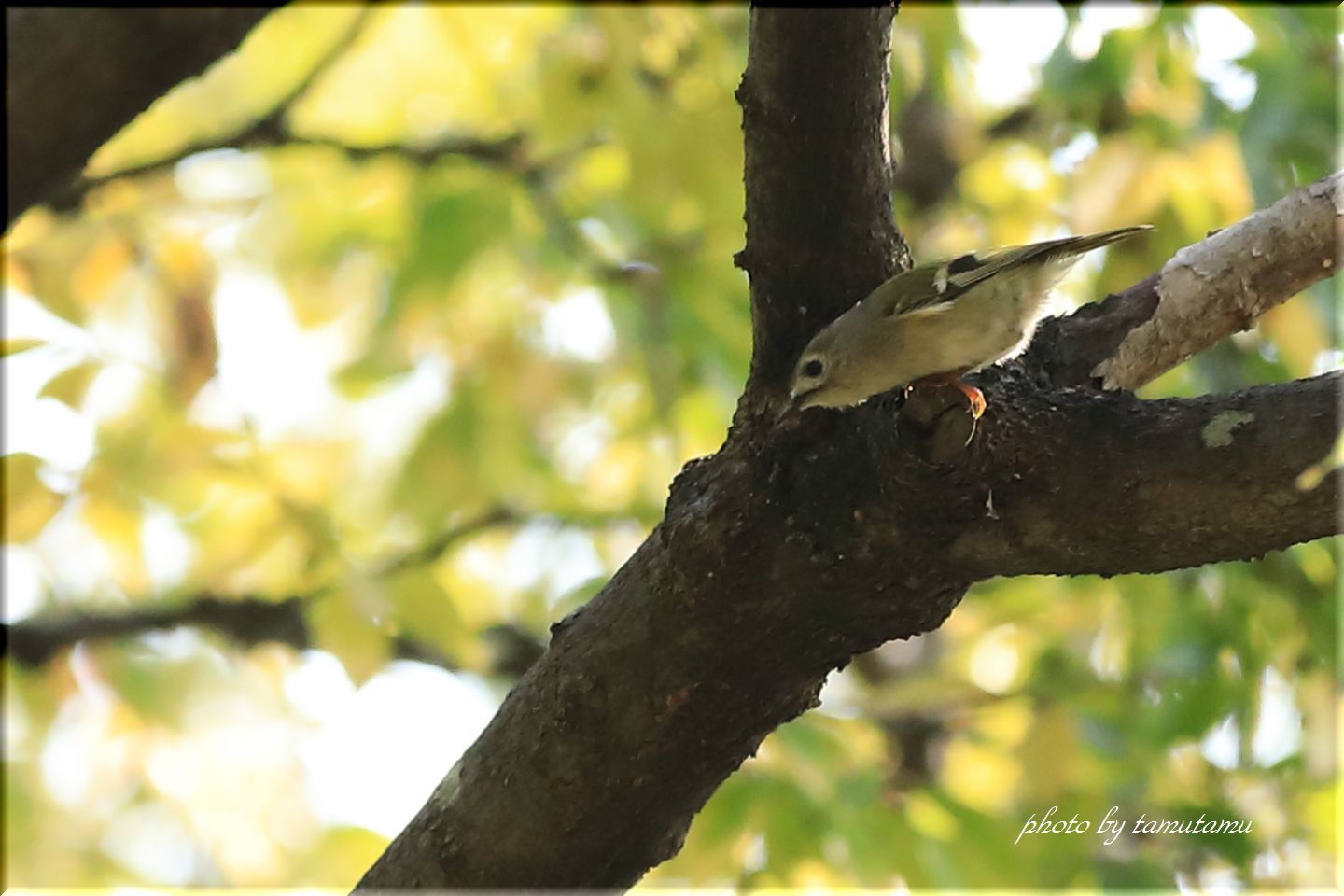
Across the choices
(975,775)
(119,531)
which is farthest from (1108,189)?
(975,775)

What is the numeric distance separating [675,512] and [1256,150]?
1.67 metres

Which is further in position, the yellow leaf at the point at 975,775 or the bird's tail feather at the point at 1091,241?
the yellow leaf at the point at 975,775

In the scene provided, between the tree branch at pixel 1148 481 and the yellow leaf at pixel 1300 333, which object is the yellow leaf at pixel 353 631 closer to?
the tree branch at pixel 1148 481

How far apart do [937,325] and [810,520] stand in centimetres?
59

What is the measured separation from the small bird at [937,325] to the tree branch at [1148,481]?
0.12 metres

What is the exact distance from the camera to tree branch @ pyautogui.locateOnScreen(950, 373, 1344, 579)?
1.58 metres

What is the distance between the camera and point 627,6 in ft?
10.4

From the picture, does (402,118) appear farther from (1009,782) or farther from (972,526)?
(972,526)

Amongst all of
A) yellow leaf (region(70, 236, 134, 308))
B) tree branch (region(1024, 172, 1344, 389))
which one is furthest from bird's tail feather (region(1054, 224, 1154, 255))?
yellow leaf (region(70, 236, 134, 308))

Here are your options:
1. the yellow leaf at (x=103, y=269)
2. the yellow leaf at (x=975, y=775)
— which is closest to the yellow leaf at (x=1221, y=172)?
the yellow leaf at (x=975, y=775)

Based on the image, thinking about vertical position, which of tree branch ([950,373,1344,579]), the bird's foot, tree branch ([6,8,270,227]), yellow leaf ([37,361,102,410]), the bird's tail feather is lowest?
tree branch ([950,373,1344,579])

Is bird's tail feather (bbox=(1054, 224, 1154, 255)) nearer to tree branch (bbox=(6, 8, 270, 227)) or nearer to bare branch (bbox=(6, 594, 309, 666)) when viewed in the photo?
tree branch (bbox=(6, 8, 270, 227))

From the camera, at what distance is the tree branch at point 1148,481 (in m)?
1.58

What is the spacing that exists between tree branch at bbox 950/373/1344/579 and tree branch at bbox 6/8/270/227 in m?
2.10
